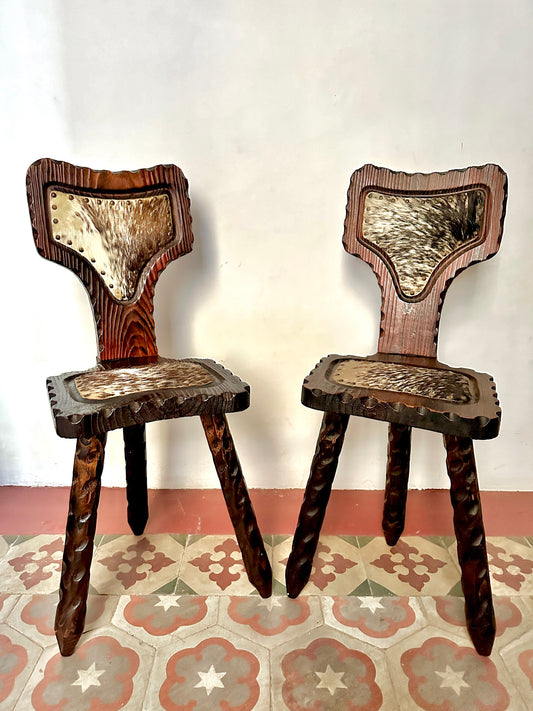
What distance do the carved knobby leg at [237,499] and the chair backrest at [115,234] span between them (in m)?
0.32

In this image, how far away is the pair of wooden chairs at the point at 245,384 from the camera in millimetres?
919

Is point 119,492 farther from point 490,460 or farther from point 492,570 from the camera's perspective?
point 490,460

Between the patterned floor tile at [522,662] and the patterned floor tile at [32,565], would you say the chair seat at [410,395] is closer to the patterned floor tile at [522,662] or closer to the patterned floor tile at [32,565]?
the patterned floor tile at [522,662]

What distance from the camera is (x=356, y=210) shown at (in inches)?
50.4

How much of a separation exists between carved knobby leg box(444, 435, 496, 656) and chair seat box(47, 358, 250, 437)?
437mm

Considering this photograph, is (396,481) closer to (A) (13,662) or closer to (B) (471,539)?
(B) (471,539)

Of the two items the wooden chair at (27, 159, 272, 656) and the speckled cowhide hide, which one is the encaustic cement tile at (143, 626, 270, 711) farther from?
the speckled cowhide hide

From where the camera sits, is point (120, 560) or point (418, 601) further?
point (120, 560)

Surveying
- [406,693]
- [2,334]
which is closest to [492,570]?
[406,693]

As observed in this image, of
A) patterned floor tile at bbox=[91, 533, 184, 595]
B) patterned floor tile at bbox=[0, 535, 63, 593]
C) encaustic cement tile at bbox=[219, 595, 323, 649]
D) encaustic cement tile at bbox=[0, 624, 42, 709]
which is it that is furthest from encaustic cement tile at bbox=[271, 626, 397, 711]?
patterned floor tile at bbox=[0, 535, 63, 593]

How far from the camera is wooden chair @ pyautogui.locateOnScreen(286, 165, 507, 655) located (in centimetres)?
93

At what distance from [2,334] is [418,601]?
145cm

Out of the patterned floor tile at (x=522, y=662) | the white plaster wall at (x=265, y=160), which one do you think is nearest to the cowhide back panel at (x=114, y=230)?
the white plaster wall at (x=265, y=160)

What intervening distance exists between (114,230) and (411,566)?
3.87 ft
